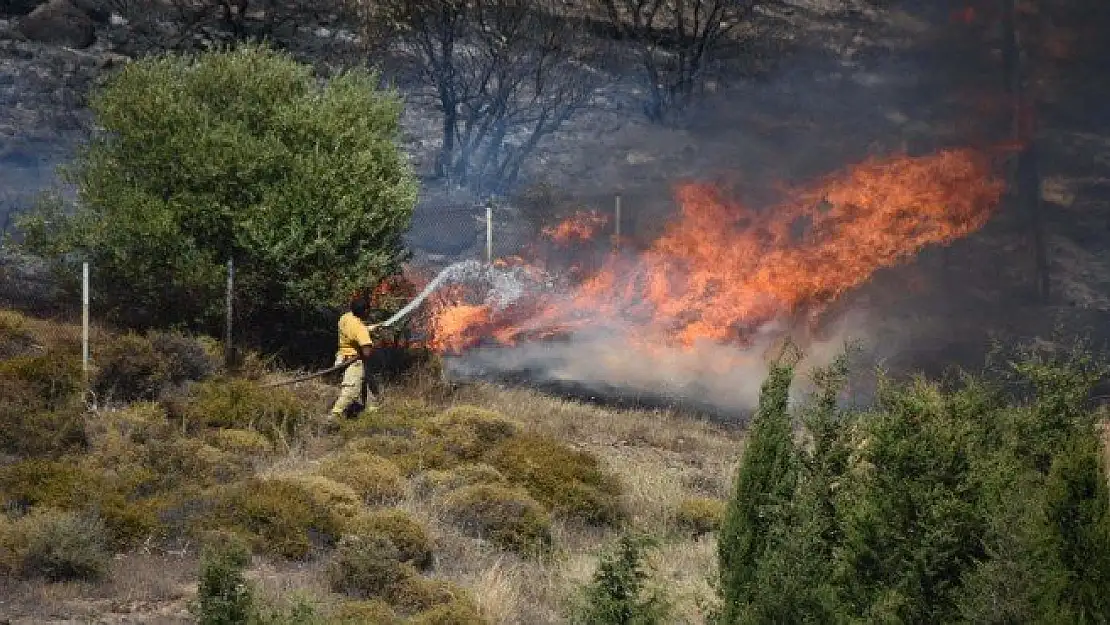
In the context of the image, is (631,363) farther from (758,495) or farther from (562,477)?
(758,495)

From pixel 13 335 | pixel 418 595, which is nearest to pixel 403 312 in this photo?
pixel 13 335

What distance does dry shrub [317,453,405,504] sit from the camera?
1653 cm

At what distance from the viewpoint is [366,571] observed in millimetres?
13617

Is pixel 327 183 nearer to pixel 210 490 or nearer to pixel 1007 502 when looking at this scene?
pixel 210 490

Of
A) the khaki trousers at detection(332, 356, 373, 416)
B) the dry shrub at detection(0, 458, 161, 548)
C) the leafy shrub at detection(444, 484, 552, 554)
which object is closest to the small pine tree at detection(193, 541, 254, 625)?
the dry shrub at detection(0, 458, 161, 548)

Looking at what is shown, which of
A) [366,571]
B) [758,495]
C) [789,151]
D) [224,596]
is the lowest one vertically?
[366,571]

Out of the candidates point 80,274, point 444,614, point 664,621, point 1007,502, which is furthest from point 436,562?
point 80,274

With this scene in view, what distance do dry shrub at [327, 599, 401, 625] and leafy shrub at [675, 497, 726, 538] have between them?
5019 mm

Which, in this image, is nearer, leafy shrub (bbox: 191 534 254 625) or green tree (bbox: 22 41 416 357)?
leafy shrub (bbox: 191 534 254 625)

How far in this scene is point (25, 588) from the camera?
12.9 metres

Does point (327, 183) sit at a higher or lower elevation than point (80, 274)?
higher

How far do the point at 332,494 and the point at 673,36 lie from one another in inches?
1229

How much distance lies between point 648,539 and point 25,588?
5.65m

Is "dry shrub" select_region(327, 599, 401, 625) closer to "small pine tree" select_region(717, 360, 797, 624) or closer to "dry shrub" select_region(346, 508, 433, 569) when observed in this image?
"dry shrub" select_region(346, 508, 433, 569)
